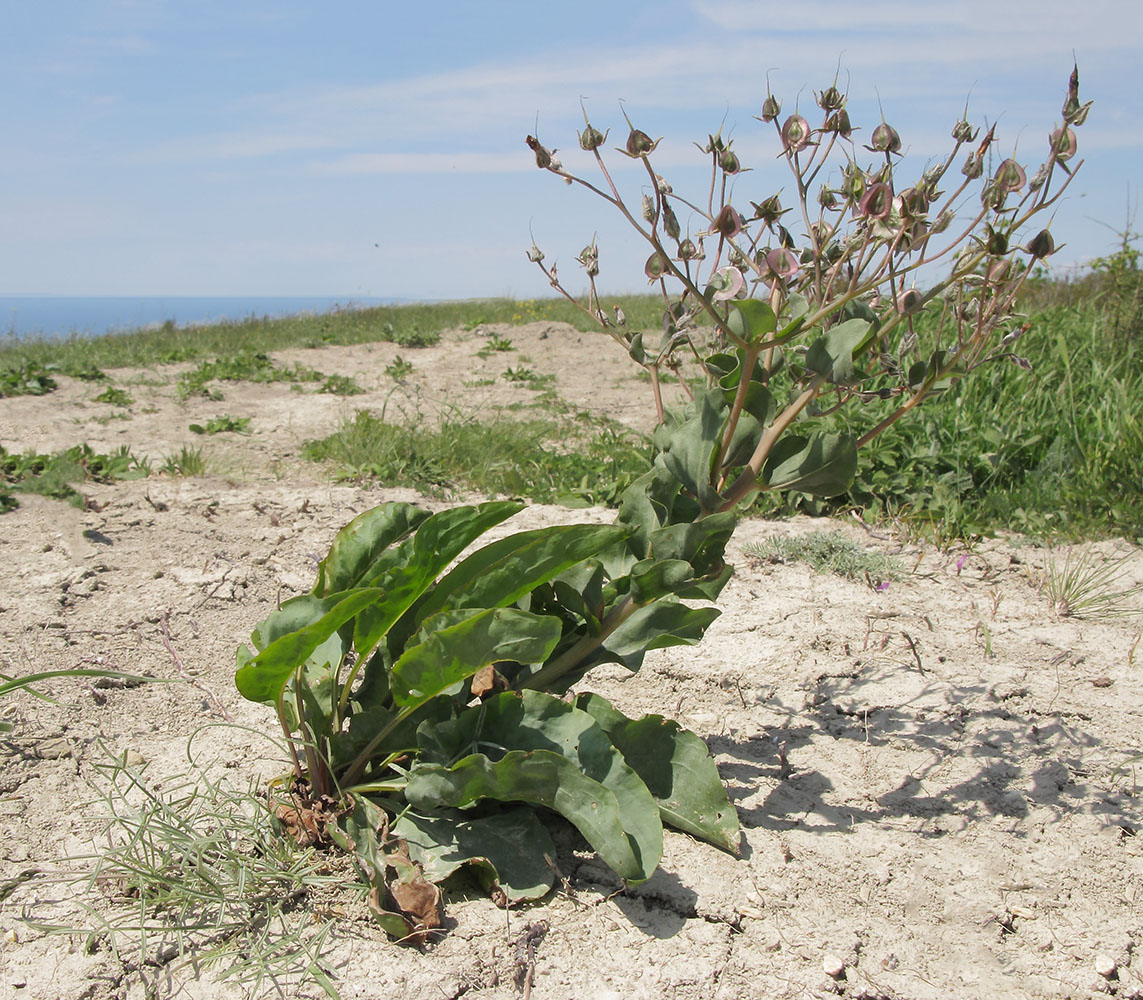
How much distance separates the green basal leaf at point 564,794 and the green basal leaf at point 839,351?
0.81m

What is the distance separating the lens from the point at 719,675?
2596mm

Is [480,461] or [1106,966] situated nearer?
[1106,966]

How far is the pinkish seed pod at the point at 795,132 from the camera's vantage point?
5.39 feet

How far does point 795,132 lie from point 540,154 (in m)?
0.47

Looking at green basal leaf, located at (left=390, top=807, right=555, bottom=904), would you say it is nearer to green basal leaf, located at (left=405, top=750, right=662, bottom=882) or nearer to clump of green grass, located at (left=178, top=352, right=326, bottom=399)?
green basal leaf, located at (left=405, top=750, right=662, bottom=882)

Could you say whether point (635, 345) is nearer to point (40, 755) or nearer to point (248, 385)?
point (40, 755)

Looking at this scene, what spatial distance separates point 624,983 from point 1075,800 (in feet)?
3.93

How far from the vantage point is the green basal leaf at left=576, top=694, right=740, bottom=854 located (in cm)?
172

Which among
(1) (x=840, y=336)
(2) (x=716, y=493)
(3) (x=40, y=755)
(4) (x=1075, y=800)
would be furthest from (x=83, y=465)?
(4) (x=1075, y=800)

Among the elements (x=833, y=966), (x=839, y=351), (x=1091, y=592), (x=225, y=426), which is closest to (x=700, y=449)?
(x=839, y=351)

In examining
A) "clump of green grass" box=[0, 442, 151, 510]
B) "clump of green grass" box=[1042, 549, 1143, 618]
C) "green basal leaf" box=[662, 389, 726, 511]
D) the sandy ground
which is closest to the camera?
the sandy ground

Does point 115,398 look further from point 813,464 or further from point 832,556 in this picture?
point 813,464

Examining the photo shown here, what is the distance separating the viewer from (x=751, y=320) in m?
1.48

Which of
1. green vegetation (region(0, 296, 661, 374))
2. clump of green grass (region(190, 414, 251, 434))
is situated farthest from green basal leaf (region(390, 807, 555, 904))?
green vegetation (region(0, 296, 661, 374))
